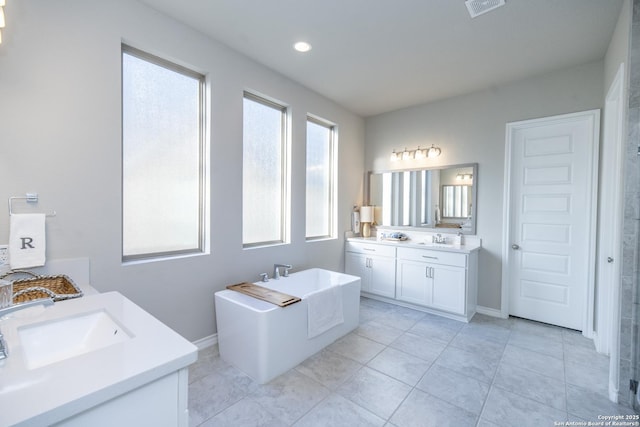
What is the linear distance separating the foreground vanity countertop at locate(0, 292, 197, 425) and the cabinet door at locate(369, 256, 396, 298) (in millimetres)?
3159

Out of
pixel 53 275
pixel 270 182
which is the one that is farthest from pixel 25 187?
pixel 270 182

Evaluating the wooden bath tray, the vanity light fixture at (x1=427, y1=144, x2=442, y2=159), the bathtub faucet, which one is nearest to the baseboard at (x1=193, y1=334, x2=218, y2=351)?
the wooden bath tray

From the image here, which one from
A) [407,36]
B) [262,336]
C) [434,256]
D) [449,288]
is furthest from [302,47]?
[449,288]

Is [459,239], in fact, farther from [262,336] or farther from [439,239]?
[262,336]

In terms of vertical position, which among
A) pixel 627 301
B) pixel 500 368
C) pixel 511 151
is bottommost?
pixel 500 368

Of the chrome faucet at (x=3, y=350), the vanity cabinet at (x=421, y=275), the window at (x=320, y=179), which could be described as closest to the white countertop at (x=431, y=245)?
the vanity cabinet at (x=421, y=275)

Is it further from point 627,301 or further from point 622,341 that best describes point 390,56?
point 622,341

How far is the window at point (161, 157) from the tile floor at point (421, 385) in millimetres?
1110

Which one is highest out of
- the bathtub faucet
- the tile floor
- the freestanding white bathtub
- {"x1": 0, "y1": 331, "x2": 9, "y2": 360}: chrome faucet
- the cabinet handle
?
{"x1": 0, "y1": 331, "x2": 9, "y2": 360}: chrome faucet

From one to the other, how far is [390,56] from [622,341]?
2.87 meters

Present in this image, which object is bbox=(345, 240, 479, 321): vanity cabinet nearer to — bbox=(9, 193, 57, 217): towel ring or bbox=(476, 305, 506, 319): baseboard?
bbox=(476, 305, 506, 319): baseboard

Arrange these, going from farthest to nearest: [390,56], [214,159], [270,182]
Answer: [270,182]
[390,56]
[214,159]

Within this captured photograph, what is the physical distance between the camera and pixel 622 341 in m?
1.89

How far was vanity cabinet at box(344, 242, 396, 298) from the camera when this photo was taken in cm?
388
